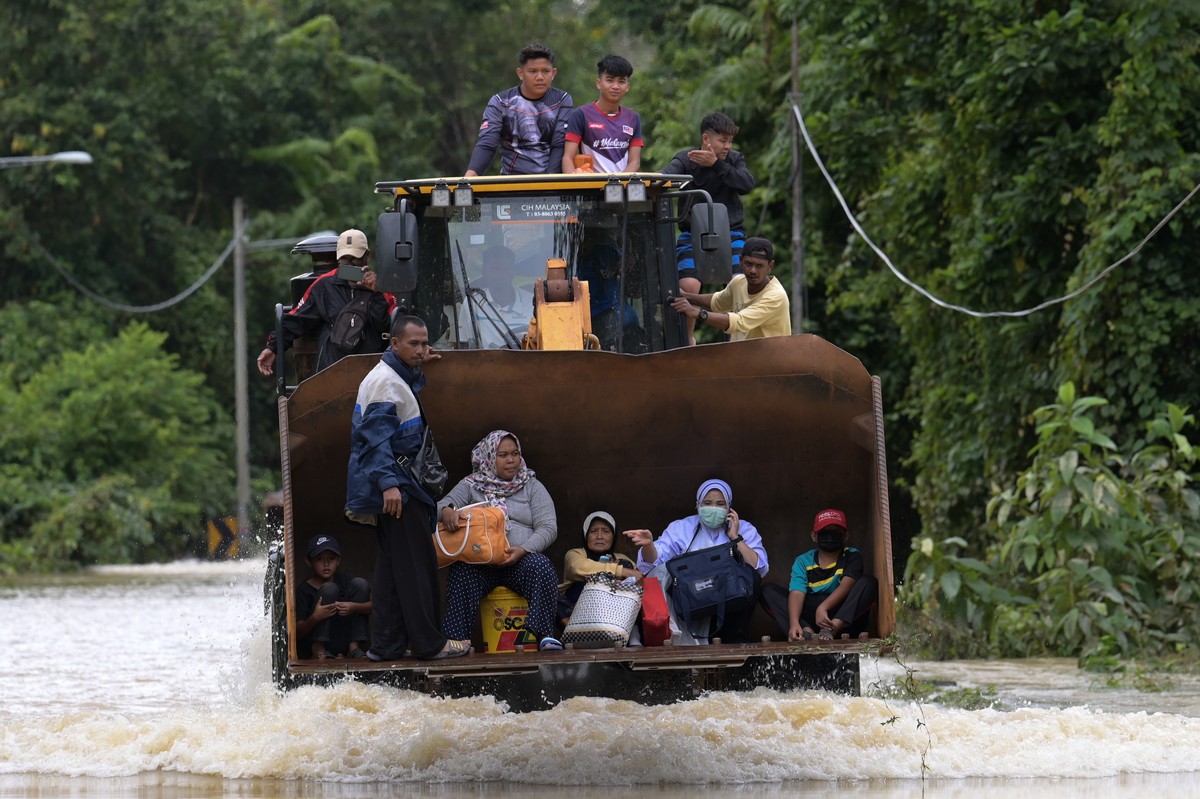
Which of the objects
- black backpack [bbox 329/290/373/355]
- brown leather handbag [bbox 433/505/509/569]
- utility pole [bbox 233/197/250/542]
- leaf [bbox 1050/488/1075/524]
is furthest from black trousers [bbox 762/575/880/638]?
utility pole [bbox 233/197/250/542]

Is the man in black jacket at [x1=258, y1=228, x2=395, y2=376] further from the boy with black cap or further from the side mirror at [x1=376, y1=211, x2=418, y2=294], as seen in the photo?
the boy with black cap

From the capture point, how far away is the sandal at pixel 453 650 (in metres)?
9.98

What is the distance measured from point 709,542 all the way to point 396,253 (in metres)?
2.36

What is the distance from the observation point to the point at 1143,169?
63.0 feet

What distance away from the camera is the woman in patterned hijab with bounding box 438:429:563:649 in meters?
10.6

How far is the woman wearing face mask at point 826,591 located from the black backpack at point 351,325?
284cm

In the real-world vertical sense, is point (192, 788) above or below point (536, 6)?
below

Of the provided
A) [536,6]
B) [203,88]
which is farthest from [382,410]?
[536,6]

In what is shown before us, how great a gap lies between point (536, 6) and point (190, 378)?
18.5 meters

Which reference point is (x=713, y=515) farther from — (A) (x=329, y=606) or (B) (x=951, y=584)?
(B) (x=951, y=584)

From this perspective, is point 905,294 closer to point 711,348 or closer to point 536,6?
point 711,348

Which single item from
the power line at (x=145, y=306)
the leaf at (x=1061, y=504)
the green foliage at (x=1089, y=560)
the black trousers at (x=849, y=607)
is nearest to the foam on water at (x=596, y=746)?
the black trousers at (x=849, y=607)

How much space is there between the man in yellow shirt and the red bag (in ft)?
6.37

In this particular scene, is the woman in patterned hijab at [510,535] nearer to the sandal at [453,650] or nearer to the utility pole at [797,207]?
the sandal at [453,650]
